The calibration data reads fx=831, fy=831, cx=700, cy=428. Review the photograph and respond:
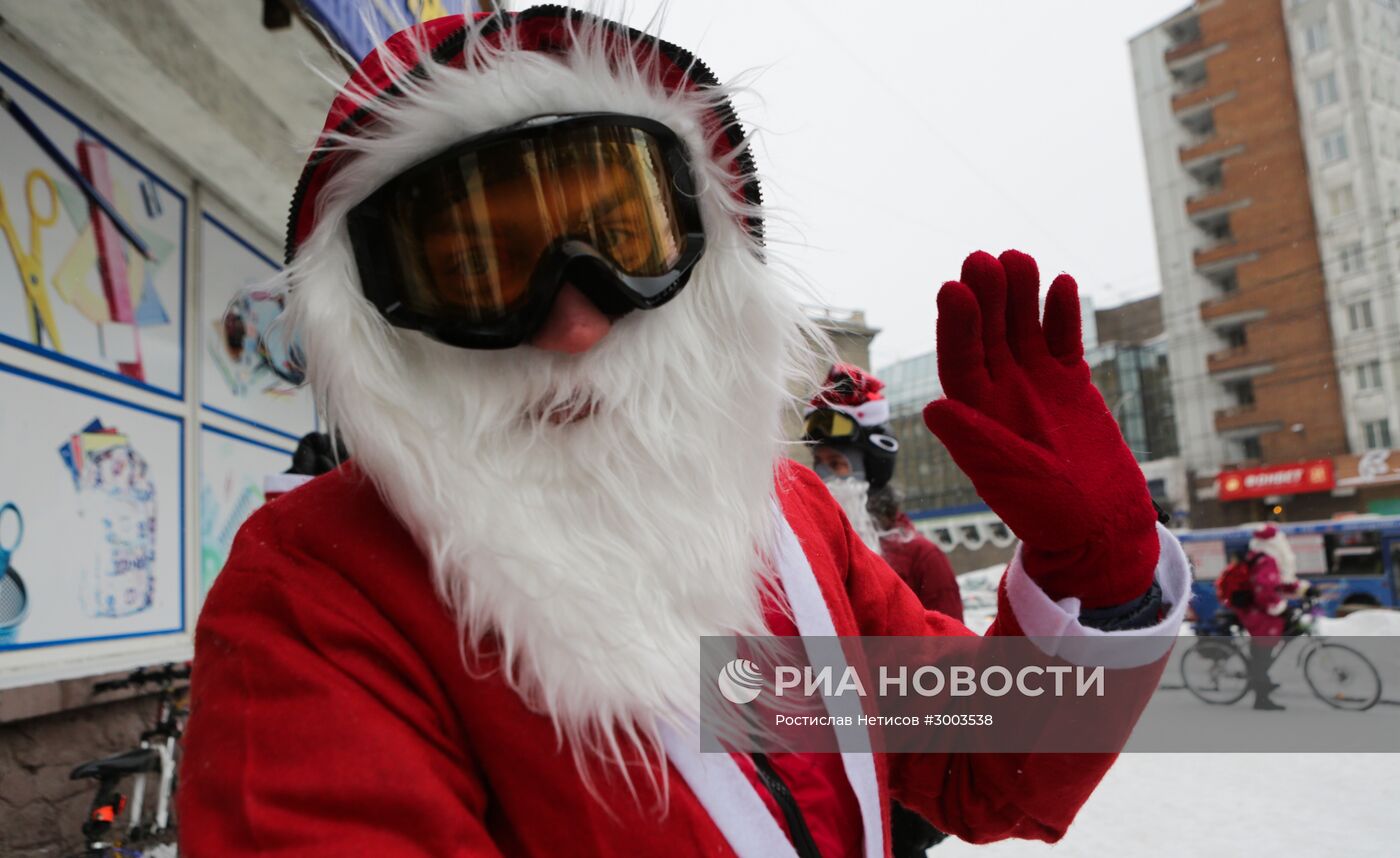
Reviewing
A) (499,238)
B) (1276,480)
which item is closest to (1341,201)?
(1276,480)

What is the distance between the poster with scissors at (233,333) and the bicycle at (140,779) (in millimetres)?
1487

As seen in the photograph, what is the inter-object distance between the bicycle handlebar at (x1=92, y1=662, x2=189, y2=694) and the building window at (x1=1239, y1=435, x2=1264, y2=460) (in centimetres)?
3508

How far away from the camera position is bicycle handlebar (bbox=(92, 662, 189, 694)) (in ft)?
11.0

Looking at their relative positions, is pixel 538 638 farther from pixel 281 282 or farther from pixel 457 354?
pixel 281 282

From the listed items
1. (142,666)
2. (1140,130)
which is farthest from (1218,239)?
(142,666)

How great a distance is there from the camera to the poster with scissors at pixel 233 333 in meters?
4.50

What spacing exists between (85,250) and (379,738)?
Answer: 3859 millimetres

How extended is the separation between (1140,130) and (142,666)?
107 feet

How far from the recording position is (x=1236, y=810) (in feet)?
14.4

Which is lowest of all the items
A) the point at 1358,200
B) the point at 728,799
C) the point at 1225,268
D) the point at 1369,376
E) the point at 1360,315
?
the point at 728,799

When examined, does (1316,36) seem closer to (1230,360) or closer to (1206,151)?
(1206,151)

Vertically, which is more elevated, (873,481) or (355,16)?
(355,16)

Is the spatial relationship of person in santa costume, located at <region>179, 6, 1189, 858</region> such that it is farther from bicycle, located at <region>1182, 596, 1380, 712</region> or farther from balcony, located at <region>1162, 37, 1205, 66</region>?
balcony, located at <region>1162, 37, 1205, 66</region>

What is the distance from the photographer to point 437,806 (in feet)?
2.34
